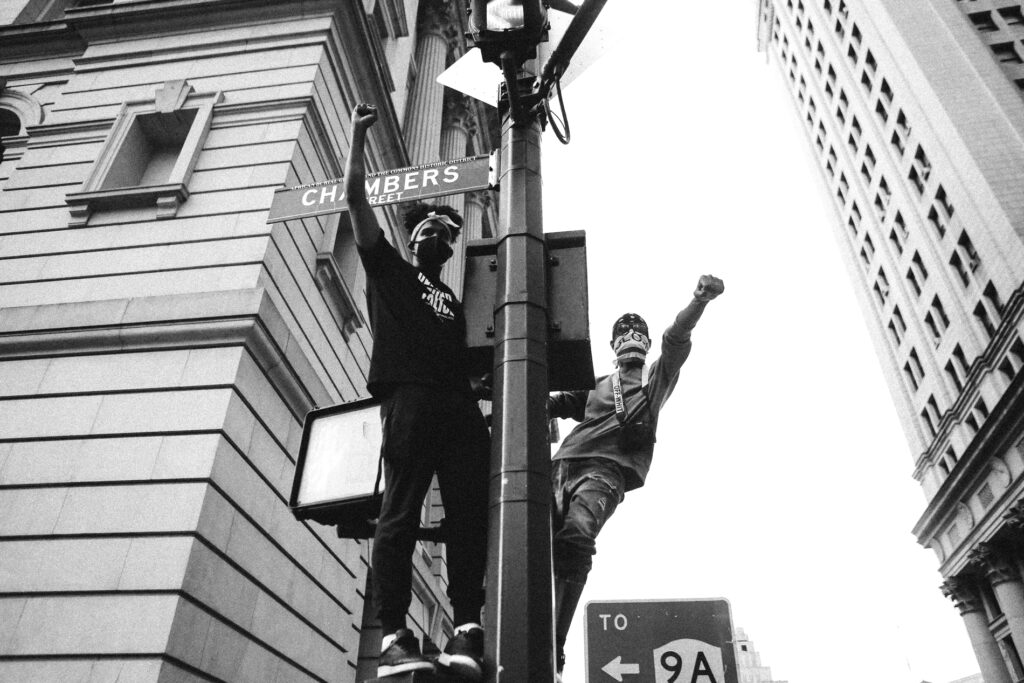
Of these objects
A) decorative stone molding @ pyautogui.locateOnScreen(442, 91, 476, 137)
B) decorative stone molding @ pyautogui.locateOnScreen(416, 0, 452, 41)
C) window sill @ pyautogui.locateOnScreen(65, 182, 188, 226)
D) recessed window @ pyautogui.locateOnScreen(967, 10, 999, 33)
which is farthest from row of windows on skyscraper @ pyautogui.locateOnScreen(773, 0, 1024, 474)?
window sill @ pyautogui.locateOnScreen(65, 182, 188, 226)

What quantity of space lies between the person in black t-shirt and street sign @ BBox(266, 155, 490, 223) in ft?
1.40

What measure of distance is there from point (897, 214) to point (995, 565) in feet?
77.2

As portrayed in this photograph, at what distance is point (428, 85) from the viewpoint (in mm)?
20984

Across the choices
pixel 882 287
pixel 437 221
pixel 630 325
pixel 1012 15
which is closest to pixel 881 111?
pixel 1012 15

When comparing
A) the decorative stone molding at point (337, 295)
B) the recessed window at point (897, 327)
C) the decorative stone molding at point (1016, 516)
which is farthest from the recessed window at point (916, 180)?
the decorative stone molding at point (337, 295)

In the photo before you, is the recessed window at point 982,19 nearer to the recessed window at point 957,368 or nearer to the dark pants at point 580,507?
the recessed window at point 957,368

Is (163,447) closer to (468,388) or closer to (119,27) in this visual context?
(468,388)

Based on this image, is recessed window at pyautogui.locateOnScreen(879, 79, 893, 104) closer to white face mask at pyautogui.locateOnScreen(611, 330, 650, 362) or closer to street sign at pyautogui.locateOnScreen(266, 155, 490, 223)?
white face mask at pyautogui.locateOnScreen(611, 330, 650, 362)

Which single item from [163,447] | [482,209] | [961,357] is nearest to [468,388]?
[163,447]

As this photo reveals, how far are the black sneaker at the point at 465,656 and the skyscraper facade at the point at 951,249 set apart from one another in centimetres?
3582

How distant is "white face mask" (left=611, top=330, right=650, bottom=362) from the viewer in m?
4.33

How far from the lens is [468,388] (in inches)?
131

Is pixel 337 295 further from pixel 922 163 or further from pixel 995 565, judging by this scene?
pixel 922 163

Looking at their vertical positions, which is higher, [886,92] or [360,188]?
[886,92]
